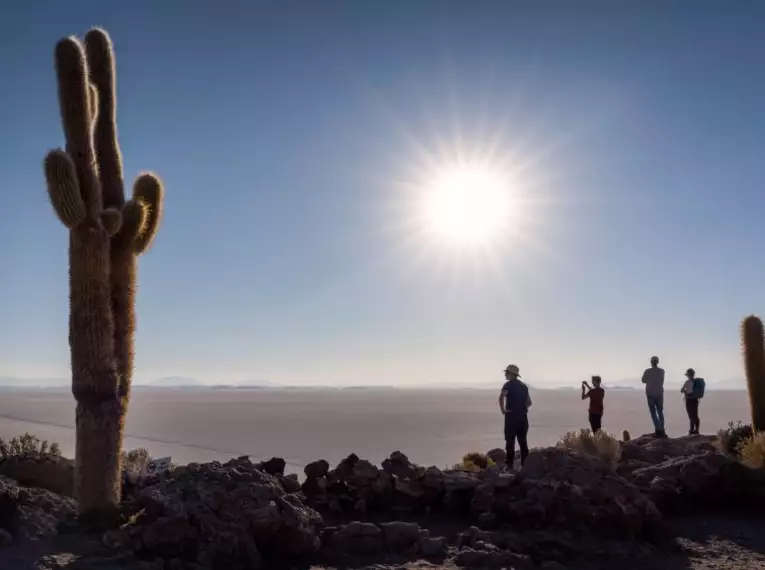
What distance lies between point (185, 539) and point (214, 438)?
1145 inches

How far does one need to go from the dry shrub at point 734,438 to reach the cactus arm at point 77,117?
12.0 meters

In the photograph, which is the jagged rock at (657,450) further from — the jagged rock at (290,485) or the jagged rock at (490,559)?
the jagged rock at (290,485)

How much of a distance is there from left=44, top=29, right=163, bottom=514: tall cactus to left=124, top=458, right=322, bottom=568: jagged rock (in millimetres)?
1043

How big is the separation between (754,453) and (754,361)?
3.58 metres

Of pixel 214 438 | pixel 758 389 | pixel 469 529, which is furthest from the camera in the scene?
pixel 214 438

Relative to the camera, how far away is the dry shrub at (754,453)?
12.6 metres

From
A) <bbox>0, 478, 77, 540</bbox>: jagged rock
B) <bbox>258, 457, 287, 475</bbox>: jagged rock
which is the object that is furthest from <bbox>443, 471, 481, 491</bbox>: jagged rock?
<bbox>0, 478, 77, 540</bbox>: jagged rock

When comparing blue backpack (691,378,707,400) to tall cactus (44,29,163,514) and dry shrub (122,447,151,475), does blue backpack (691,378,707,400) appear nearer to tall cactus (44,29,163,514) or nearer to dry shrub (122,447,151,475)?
dry shrub (122,447,151,475)

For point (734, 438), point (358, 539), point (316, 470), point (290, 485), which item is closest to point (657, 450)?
point (734, 438)

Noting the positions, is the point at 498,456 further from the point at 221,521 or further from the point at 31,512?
the point at 31,512

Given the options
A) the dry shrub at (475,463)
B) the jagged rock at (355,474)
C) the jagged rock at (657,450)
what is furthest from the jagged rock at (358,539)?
the jagged rock at (657,450)

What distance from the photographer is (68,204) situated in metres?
9.80

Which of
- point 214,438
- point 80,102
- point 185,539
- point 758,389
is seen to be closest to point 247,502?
point 185,539

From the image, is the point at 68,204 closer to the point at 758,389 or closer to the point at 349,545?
the point at 349,545
